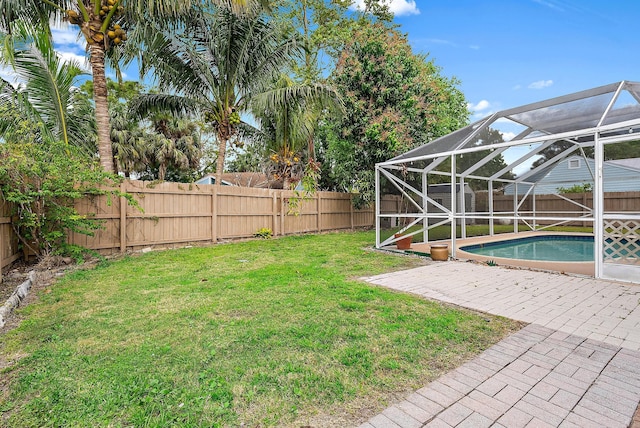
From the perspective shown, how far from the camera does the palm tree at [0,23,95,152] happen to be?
767cm

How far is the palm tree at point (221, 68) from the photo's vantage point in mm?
9828

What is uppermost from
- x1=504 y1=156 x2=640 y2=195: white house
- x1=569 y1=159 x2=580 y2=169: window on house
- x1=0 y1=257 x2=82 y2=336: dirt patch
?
x1=569 y1=159 x2=580 y2=169: window on house

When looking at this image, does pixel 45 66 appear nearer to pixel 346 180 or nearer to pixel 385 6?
pixel 346 180

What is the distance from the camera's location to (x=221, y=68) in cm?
1017

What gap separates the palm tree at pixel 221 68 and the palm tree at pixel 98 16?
6.32ft

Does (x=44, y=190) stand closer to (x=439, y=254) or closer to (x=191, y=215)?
(x=191, y=215)

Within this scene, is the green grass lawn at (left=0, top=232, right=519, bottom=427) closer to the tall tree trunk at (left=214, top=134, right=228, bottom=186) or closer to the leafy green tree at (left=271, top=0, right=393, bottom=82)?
the tall tree trunk at (left=214, top=134, right=228, bottom=186)

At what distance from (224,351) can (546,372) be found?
247 cm

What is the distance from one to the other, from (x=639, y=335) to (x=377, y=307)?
8.10 feet

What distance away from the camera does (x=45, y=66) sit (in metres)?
8.14

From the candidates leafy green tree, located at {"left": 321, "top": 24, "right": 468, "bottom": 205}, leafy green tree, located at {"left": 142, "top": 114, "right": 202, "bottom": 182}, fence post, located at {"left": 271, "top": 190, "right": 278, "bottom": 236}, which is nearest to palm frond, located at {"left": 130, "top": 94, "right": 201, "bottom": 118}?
fence post, located at {"left": 271, "top": 190, "right": 278, "bottom": 236}

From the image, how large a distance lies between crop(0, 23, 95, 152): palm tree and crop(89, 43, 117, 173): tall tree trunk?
1.13m

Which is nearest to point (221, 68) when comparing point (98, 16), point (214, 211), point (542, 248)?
point (98, 16)

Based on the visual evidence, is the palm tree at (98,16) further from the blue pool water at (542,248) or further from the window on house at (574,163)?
the window on house at (574,163)
